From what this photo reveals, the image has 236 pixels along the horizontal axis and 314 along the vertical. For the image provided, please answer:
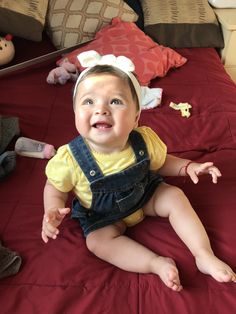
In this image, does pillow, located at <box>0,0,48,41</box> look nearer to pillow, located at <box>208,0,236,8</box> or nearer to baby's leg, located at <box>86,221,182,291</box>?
pillow, located at <box>208,0,236,8</box>

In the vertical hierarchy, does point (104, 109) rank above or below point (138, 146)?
above

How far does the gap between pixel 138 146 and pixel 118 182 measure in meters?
0.12

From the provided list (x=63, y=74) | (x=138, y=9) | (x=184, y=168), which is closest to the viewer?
(x=184, y=168)

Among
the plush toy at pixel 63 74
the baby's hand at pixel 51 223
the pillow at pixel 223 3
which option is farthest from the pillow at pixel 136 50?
the baby's hand at pixel 51 223

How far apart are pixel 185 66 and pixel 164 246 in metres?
1.15

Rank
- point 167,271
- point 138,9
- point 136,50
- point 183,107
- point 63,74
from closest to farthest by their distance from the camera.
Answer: point 167,271
point 183,107
point 63,74
point 136,50
point 138,9

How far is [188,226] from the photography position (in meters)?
0.94

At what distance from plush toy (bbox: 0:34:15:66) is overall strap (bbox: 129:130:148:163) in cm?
98

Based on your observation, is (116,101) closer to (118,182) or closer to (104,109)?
(104,109)

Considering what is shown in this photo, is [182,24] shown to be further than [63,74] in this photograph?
Yes

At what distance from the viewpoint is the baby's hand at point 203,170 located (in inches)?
38.1

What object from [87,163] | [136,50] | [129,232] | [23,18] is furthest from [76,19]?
[129,232]

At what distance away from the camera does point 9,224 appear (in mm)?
1003

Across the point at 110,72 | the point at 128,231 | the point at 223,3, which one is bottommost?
the point at 128,231
